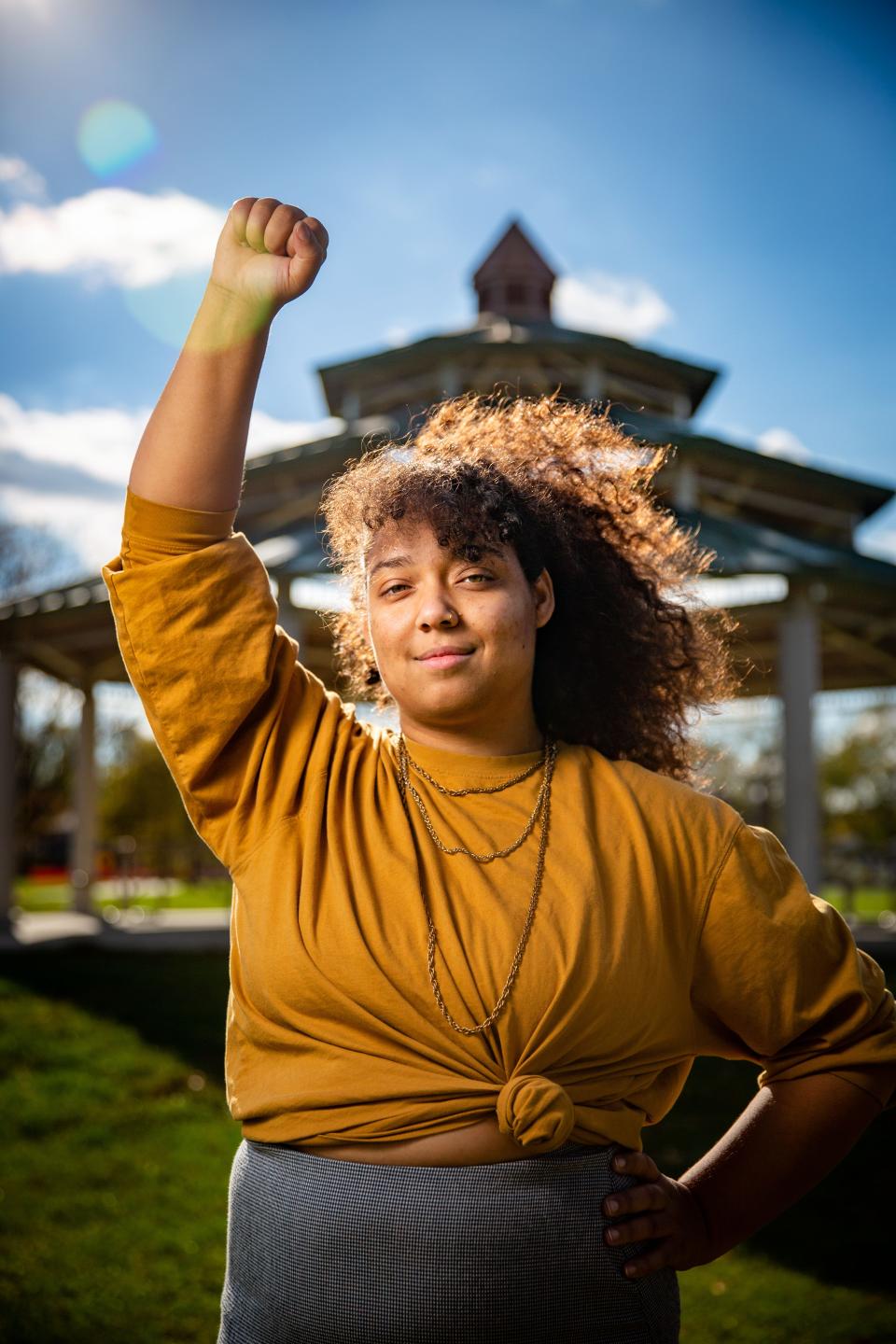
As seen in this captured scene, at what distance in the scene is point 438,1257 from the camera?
160 cm

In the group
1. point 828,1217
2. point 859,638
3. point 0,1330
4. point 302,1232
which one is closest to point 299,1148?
point 302,1232

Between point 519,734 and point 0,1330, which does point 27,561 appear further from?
point 519,734

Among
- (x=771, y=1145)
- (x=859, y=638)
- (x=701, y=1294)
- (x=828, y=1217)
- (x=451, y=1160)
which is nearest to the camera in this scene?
(x=451, y=1160)

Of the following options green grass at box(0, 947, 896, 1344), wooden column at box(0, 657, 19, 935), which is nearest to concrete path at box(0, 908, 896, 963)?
wooden column at box(0, 657, 19, 935)

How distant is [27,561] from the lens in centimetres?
3272

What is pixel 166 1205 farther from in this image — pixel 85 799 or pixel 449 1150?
pixel 85 799

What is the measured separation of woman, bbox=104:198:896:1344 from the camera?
1627mm

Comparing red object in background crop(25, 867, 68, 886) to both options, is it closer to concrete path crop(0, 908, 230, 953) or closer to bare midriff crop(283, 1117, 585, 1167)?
concrete path crop(0, 908, 230, 953)

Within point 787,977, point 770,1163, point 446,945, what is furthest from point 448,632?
point 770,1163

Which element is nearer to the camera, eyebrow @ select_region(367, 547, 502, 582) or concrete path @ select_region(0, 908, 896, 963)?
eyebrow @ select_region(367, 547, 502, 582)

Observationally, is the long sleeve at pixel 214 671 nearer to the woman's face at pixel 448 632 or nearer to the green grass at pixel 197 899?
the woman's face at pixel 448 632

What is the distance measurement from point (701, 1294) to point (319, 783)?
12.3ft

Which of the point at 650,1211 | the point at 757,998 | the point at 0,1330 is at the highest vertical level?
the point at 757,998

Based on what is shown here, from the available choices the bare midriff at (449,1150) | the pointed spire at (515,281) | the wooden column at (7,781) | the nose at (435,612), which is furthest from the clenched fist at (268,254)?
the pointed spire at (515,281)
